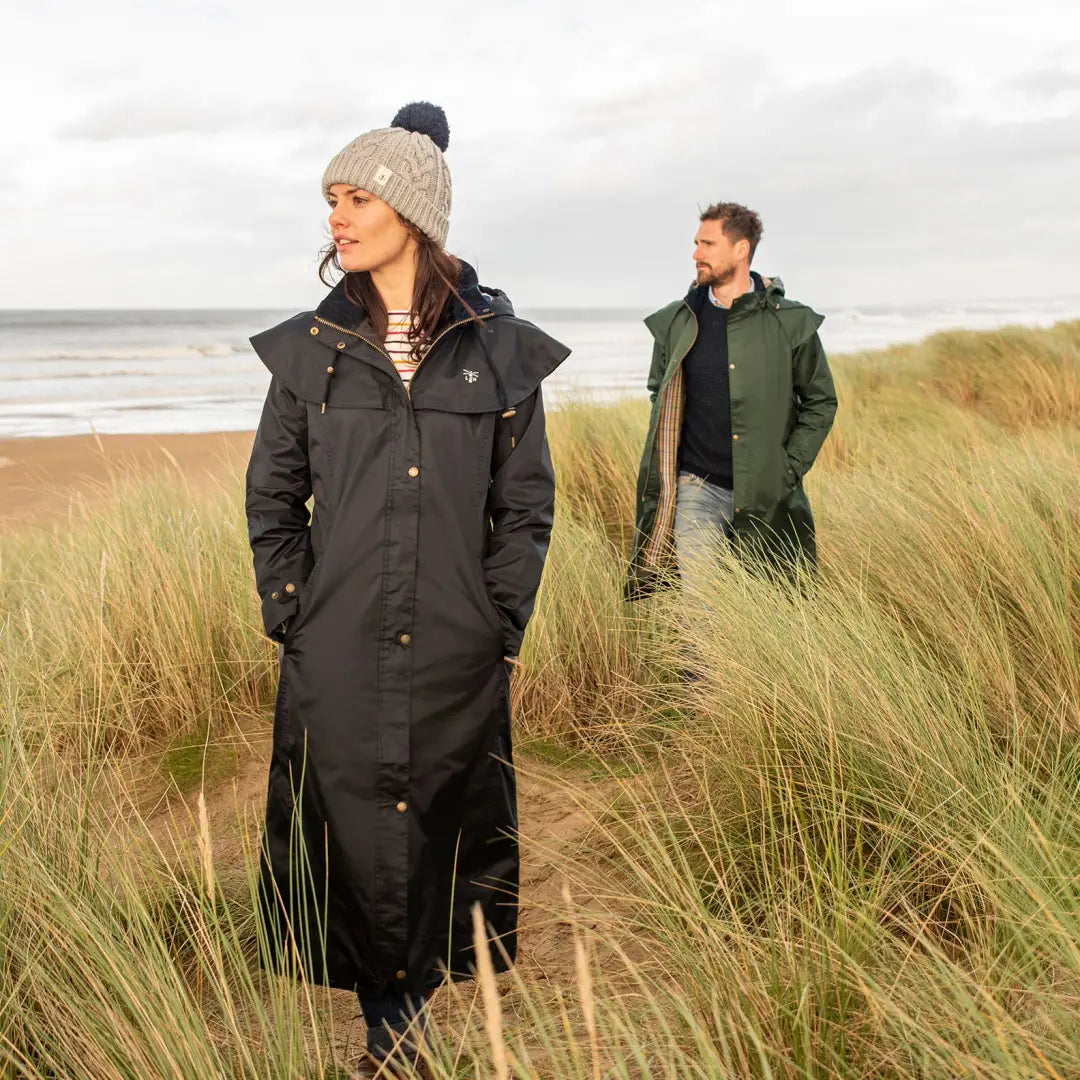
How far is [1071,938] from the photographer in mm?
1962

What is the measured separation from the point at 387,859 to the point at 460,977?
1.28 ft

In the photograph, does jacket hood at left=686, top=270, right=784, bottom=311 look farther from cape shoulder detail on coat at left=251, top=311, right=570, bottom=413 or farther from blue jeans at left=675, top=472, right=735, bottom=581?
cape shoulder detail on coat at left=251, top=311, right=570, bottom=413

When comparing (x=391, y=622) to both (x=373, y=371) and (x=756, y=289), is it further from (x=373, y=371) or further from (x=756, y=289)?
(x=756, y=289)

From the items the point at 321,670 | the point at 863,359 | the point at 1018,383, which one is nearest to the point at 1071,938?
the point at 321,670

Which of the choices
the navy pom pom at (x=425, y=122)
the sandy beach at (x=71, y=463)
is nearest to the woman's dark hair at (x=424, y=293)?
the navy pom pom at (x=425, y=122)

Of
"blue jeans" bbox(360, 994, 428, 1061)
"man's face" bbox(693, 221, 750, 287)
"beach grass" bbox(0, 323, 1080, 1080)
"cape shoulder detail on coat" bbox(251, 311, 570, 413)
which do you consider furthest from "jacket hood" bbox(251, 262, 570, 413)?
"man's face" bbox(693, 221, 750, 287)

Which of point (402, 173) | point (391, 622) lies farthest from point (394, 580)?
point (402, 173)

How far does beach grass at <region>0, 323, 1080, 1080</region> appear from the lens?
6.51 ft

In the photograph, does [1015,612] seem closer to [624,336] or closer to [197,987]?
[197,987]

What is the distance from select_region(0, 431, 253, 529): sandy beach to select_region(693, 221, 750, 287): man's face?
5.40 metres

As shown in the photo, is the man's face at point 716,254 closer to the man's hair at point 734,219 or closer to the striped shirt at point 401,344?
the man's hair at point 734,219

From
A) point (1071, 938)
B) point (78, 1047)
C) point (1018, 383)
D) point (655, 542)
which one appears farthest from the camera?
point (1018, 383)

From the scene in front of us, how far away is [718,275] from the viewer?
5141 millimetres

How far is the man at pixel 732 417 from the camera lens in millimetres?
4996
